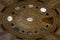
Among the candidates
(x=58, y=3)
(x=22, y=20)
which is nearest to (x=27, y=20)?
(x=22, y=20)

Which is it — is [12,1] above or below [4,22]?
above

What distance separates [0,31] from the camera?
151 centimetres

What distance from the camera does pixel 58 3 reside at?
1.55 m

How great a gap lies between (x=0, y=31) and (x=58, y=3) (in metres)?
0.50

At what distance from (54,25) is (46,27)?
0.07 metres

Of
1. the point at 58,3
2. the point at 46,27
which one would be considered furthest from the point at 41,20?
the point at 58,3

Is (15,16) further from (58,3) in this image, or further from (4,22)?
(58,3)

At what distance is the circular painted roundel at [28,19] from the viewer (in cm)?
152

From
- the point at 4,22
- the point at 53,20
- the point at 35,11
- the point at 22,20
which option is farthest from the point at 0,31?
the point at 53,20

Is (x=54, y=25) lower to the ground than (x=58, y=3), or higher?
lower

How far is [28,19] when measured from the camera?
1.54 metres

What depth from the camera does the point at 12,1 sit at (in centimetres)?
154

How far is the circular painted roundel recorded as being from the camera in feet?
5.00

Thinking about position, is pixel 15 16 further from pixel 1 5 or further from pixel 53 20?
pixel 53 20
